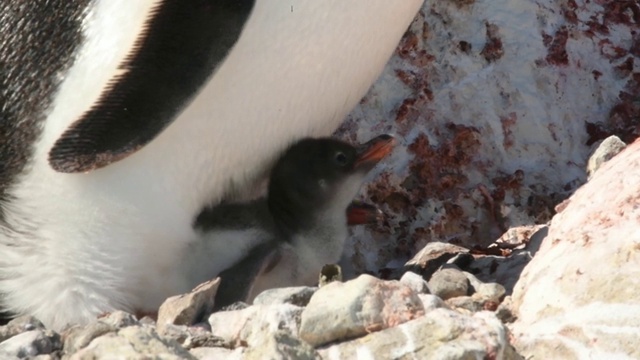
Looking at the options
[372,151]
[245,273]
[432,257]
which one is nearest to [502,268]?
[432,257]

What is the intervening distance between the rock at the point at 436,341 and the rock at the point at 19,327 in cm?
56

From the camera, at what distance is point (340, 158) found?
2797 millimetres

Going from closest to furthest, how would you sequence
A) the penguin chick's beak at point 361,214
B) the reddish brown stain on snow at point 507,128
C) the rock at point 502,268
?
the rock at point 502,268 → the penguin chick's beak at point 361,214 → the reddish brown stain on snow at point 507,128

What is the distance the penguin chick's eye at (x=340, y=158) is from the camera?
279 centimetres

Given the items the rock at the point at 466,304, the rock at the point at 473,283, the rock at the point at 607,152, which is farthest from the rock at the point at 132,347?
the rock at the point at 607,152

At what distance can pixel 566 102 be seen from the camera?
3.46 metres

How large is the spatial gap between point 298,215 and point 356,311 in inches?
34.2

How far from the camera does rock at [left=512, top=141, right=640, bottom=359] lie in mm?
1935

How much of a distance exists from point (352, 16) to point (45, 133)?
62 cm

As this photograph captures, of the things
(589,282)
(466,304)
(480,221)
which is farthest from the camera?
(480,221)

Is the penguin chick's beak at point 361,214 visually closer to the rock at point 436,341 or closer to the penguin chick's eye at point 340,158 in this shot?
the penguin chick's eye at point 340,158

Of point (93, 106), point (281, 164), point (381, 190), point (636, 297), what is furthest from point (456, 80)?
point (636, 297)

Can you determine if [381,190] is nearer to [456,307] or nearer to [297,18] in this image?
[297,18]

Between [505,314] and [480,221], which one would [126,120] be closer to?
[505,314]
